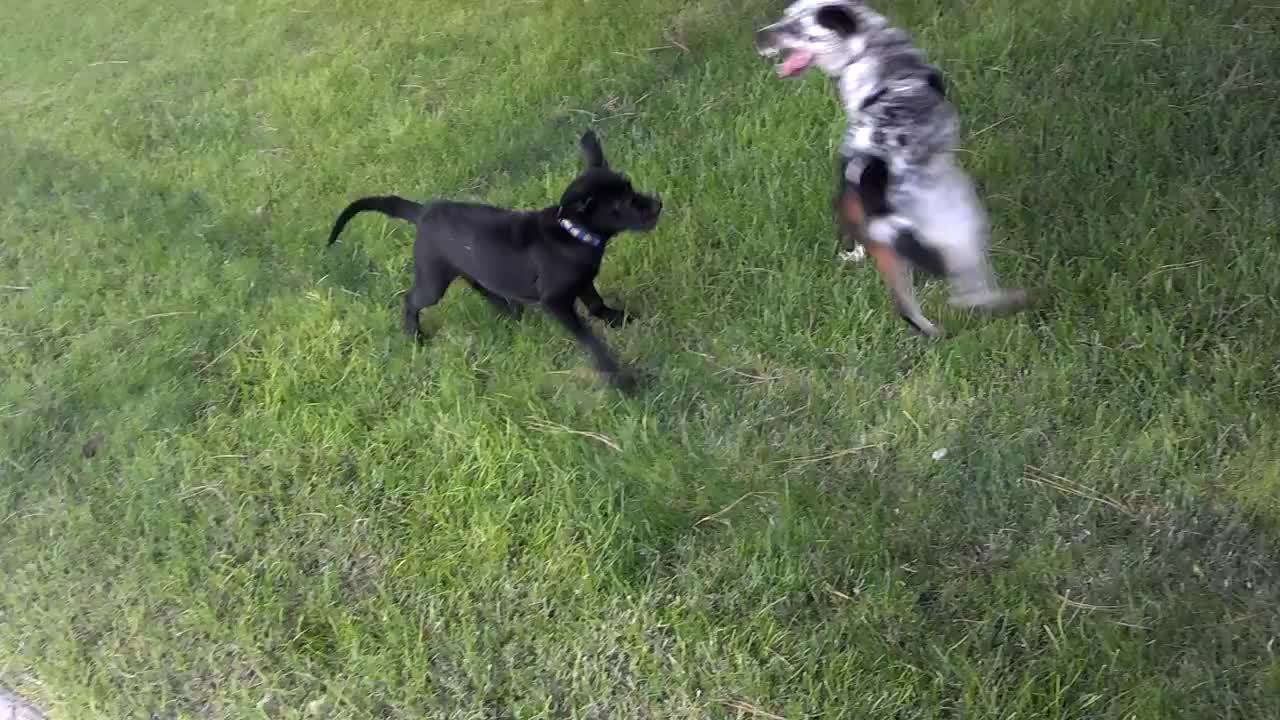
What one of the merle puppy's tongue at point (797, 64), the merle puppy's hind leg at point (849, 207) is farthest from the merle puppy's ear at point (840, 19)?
the merle puppy's hind leg at point (849, 207)

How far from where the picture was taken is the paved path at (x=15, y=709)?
2.62m

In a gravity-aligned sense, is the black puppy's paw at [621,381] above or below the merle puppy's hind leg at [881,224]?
below

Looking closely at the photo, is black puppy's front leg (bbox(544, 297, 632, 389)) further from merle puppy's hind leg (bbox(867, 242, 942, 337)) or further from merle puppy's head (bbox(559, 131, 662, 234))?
merle puppy's hind leg (bbox(867, 242, 942, 337))

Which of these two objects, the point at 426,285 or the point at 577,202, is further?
the point at 426,285

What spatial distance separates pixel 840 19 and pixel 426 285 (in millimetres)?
1578

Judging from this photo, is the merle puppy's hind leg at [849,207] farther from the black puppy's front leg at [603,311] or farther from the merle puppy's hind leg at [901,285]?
the black puppy's front leg at [603,311]

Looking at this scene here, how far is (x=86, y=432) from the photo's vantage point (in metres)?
3.37

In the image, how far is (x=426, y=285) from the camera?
319cm

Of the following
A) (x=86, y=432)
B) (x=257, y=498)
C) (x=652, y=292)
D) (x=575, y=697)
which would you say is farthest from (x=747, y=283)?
(x=86, y=432)

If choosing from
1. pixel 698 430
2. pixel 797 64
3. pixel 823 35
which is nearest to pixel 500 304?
pixel 698 430

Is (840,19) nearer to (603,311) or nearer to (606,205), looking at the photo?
(606,205)

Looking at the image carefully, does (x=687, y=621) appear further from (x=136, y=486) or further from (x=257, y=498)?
(x=136, y=486)

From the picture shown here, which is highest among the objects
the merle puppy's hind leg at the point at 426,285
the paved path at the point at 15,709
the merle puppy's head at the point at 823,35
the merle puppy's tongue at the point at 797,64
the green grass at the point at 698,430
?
the merle puppy's head at the point at 823,35

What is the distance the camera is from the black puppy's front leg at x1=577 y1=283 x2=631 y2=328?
3227mm
